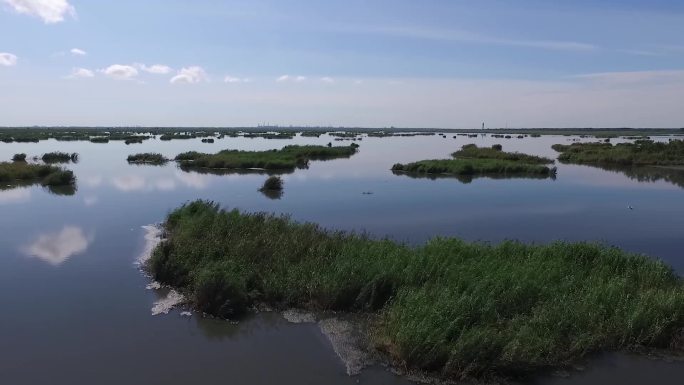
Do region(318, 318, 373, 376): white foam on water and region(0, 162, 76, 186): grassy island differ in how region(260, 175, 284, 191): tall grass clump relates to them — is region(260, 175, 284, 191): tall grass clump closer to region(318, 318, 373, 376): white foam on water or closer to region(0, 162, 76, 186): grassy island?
region(0, 162, 76, 186): grassy island

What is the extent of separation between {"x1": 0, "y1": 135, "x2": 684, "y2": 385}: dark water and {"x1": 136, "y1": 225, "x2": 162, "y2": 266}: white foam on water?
11.0 inches

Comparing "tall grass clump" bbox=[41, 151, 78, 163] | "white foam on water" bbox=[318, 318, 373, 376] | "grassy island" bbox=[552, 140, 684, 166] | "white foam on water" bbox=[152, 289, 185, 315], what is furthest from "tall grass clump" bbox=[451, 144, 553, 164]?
"white foam on water" bbox=[152, 289, 185, 315]

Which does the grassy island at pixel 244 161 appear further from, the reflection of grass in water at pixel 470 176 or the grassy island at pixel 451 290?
the grassy island at pixel 451 290

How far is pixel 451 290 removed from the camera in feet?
32.4

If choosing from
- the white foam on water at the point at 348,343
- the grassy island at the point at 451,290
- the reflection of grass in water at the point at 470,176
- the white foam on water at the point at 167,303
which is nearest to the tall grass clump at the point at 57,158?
the reflection of grass in water at the point at 470,176

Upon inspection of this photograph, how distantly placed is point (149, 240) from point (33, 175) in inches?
835

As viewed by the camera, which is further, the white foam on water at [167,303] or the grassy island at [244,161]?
the grassy island at [244,161]

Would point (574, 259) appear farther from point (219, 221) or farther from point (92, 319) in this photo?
point (92, 319)

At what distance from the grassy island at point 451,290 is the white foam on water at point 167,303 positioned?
0.23 m

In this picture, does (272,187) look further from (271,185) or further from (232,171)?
(232,171)

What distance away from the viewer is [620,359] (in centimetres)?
860

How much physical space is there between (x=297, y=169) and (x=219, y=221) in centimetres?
2649

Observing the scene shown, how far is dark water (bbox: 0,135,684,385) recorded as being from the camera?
8.34m

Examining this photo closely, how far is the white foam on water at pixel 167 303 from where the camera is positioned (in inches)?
416
